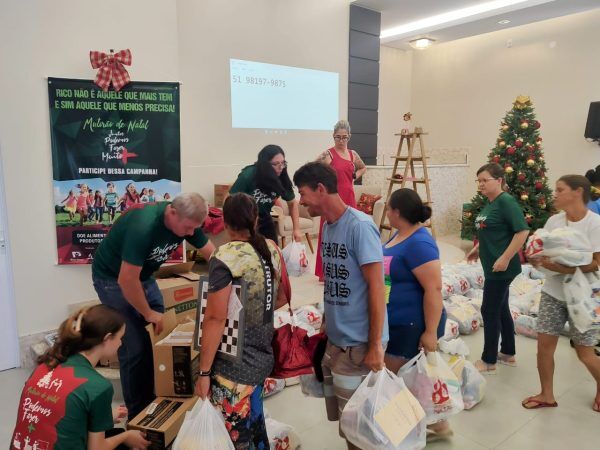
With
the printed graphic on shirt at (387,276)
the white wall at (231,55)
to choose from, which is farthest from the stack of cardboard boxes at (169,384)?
the white wall at (231,55)

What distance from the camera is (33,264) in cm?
302

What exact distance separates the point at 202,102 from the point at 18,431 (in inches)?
172

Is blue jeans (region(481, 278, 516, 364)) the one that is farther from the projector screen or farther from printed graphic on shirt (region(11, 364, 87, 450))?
the projector screen

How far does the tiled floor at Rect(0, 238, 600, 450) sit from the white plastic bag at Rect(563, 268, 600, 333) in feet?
1.75

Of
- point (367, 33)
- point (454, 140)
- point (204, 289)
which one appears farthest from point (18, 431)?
point (454, 140)

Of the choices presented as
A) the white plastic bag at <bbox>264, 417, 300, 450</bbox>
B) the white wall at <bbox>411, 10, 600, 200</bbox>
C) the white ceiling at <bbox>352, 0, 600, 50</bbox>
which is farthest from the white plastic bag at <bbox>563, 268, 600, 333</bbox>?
the white wall at <bbox>411, 10, 600, 200</bbox>

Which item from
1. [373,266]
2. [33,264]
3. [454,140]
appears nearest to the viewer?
[373,266]

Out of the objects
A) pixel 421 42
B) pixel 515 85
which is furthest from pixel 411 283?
pixel 515 85

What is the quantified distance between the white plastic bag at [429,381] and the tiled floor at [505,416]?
0.44m

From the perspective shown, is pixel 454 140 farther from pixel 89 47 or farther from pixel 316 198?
pixel 316 198

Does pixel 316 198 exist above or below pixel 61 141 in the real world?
below

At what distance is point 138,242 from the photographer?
71.6 inches

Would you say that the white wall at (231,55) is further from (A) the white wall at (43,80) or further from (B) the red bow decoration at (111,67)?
(B) the red bow decoration at (111,67)

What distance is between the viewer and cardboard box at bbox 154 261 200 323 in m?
2.64
